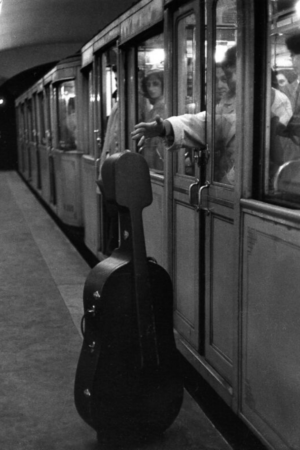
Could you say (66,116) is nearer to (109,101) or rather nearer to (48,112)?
(48,112)

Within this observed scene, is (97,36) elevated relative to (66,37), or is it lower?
lower

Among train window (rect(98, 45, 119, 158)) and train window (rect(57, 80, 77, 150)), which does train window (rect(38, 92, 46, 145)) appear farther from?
train window (rect(98, 45, 119, 158))

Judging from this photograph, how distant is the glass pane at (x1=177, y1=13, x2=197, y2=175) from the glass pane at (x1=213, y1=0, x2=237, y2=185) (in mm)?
338

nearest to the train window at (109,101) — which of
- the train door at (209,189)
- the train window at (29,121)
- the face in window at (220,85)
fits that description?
the train door at (209,189)

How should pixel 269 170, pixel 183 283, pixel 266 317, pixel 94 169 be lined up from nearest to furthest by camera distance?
pixel 266 317 < pixel 269 170 < pixel 183 283 < pixel 94 169

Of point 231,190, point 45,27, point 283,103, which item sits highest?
point 45,27

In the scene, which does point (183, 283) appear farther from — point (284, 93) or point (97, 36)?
point (97, 36)

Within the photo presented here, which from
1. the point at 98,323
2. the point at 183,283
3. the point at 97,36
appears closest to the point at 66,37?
the point at 97,36

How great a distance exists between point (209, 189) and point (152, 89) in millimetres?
1569

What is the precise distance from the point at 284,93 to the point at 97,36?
147 inches

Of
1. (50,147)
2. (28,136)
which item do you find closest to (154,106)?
(50,147)

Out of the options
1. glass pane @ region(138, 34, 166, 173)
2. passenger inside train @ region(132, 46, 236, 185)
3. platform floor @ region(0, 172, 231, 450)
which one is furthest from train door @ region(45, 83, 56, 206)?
passenger inside train @ region(132, 46, 236, 185)

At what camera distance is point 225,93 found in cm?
308

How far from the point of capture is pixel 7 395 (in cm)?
332
